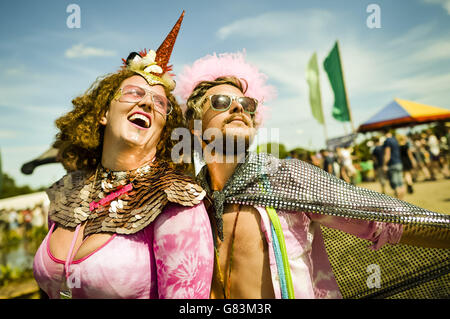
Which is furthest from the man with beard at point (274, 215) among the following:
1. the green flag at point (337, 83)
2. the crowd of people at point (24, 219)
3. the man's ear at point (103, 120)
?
the crowd of people at point (24, 219)

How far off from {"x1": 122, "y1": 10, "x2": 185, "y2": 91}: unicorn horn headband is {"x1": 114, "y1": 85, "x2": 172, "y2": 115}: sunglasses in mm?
96

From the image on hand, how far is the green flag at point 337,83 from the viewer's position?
7.63 m

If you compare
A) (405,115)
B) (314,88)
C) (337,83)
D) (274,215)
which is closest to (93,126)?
(274,215)

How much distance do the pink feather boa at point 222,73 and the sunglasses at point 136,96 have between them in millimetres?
481

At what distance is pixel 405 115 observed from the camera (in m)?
12.6

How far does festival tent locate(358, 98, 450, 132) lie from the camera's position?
12586 mm

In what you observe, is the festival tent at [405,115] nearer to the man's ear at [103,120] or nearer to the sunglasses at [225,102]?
the sunglasses at [225,102]

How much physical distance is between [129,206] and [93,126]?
0.78 meters

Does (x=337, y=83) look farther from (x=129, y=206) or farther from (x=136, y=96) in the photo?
(x=129, y=206)

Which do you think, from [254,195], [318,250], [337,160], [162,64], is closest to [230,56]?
[162,64]
